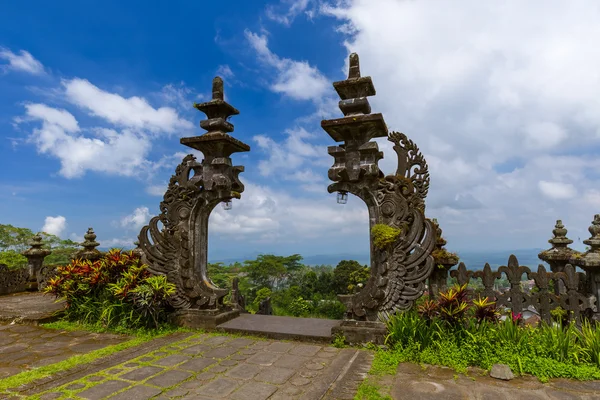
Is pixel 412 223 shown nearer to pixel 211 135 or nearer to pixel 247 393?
pixel 247 393

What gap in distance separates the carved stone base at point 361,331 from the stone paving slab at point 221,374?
288 millimetres

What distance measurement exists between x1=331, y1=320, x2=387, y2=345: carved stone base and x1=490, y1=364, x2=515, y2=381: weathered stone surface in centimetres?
165

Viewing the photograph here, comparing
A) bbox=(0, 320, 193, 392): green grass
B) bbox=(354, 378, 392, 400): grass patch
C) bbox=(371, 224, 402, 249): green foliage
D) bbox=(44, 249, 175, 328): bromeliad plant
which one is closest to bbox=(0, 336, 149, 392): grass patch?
bbox=(0, 320, 193, 392): green grass

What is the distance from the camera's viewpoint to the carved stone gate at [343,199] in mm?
6027

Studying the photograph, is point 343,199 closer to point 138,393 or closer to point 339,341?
point 339,341

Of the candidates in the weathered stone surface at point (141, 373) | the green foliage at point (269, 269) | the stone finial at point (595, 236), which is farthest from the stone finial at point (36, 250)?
the green foliage at point (269, 269)

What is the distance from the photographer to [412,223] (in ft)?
20.2

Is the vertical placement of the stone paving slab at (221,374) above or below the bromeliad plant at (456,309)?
below

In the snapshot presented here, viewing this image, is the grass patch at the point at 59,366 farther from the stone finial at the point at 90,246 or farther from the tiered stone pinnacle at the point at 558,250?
the tiered stone pinnacle at the point at 558,250

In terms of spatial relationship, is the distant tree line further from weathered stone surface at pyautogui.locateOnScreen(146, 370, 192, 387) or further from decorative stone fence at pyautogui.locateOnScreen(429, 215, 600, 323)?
weathered stone surface at pyautogui.locateOnScreen(146, 370, 192, 387)

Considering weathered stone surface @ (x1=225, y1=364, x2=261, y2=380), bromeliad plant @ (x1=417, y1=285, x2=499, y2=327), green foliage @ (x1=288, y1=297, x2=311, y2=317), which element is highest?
bromeliad plant @ (x1=417, y1=285, x2=499, y2=327)

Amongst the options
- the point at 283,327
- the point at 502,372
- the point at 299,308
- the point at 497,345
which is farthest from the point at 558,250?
the point at 299,308

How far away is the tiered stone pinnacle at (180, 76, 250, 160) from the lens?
753 centimetres

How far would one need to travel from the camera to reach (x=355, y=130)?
6438 mm
